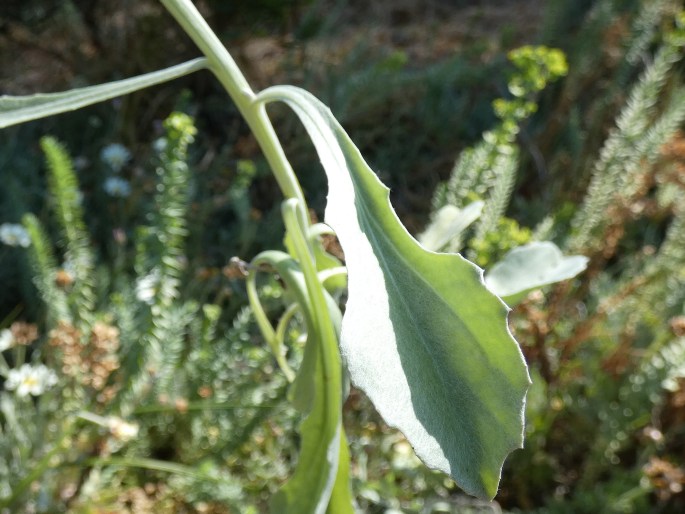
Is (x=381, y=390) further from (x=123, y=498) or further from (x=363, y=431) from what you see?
(x=123, y=498)

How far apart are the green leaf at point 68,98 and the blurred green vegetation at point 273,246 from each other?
458mm

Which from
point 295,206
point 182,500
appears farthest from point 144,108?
point 295,206

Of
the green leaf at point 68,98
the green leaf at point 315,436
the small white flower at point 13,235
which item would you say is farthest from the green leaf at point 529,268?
the small white flower at point 13,235

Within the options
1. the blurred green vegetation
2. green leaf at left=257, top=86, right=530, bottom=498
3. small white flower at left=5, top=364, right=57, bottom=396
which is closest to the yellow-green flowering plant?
green leaf at left=257, top=86, right=530, bottom=498

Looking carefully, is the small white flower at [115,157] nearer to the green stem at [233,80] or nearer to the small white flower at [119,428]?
the small white flower at [119,428]

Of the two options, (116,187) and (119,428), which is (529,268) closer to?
(119,428)

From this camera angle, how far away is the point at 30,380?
145 cm

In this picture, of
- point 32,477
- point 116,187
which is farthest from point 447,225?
point 116,187

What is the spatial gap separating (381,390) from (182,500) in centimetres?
108

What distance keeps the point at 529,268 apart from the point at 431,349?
36cm

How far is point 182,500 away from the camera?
1495mm

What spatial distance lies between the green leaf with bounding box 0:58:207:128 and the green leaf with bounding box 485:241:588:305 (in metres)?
0.40

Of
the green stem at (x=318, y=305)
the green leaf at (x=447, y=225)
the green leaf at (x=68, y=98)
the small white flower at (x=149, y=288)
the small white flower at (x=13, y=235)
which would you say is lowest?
the small white flower at (x=13, y=235)

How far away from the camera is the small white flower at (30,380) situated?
1.43m
